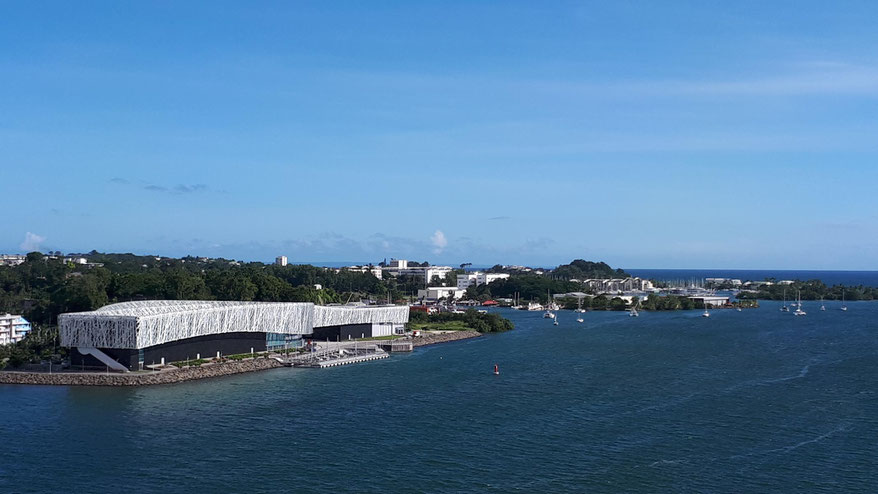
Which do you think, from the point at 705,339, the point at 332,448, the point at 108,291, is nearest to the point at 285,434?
the point at 332,448

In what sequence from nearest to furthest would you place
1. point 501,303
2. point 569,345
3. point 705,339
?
point 569,345
point 705,339
point 501,303

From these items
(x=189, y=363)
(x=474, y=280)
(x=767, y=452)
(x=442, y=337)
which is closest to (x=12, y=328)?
(x=189, y=363)

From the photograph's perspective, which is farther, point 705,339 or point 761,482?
point 705,339

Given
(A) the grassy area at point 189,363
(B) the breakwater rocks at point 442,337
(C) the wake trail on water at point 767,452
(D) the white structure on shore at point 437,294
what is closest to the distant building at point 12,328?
(A) the grassy area at point 189,363

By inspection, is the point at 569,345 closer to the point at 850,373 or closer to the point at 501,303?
the point at 850,373

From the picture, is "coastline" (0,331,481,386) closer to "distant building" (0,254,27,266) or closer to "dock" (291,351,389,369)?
"dock" (291,351,389,369)

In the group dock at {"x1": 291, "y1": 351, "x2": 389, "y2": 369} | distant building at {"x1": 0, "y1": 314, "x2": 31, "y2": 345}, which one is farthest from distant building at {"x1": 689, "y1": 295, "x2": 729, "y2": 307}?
distant building at {"x1": 0, "y1": 314, "x2": 31, "y2": 345}

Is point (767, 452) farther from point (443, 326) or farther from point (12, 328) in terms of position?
point (443, 326)
